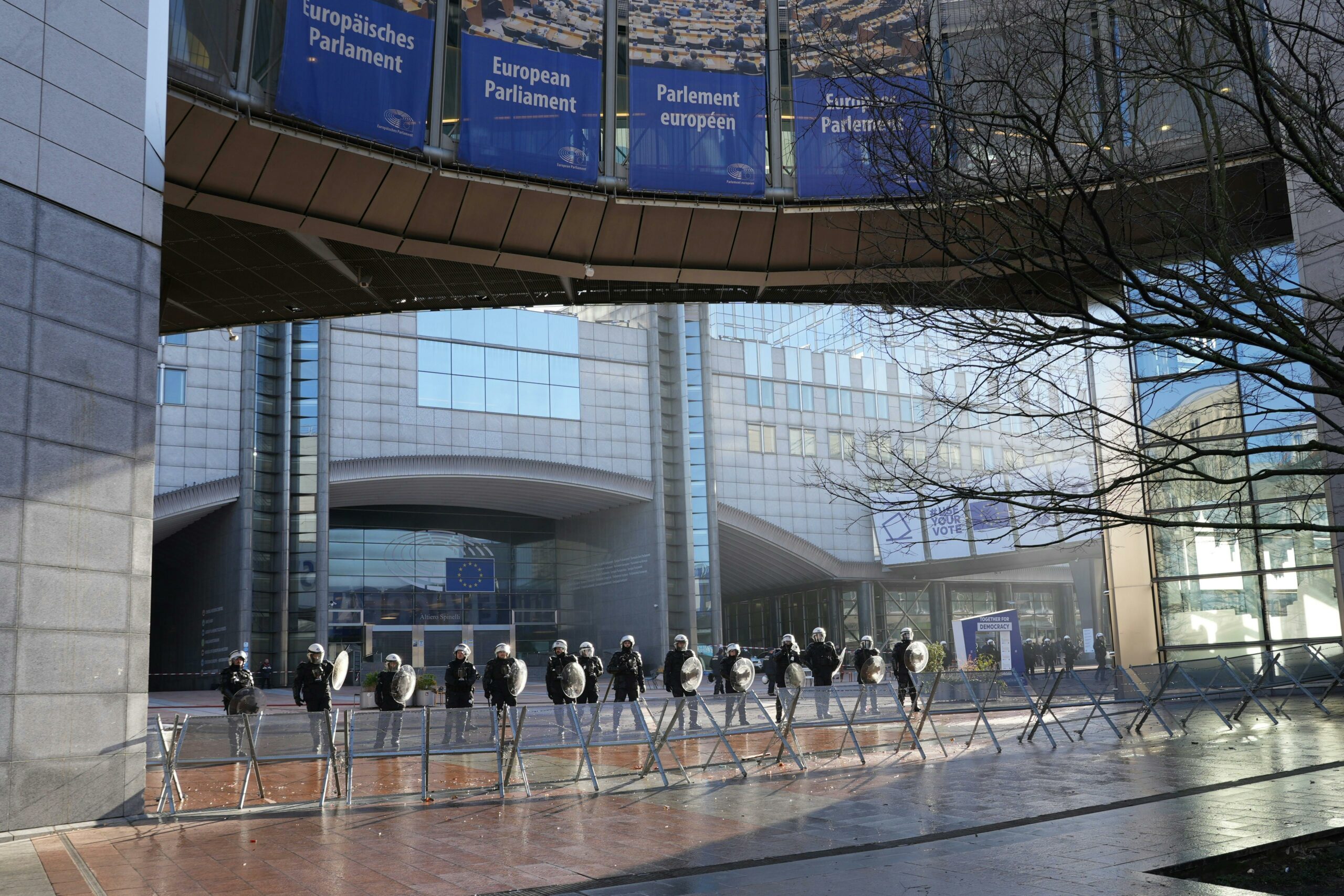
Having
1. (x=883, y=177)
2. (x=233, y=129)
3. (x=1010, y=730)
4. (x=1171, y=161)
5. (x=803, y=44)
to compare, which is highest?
(x=233, y=129)

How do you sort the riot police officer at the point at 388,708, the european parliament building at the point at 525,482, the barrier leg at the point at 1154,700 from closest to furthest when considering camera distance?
1. the riot police officer at the point at 388,708
2. the barrier leg at the point at 1154,700
3. the european parliament building at the point at 525,482

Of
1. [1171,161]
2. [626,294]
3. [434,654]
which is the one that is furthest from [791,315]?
[1171,161]

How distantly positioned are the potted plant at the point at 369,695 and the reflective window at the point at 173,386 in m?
15.7

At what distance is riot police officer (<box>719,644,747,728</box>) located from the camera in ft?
41.9

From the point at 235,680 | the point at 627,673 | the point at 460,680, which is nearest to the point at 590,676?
the point at 627,673

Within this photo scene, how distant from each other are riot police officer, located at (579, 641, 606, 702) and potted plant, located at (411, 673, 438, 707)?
9.93 metres

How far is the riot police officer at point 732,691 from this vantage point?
12781 millimetres

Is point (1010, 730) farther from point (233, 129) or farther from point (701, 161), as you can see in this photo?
point (233, 129)

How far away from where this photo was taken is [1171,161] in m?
13.1

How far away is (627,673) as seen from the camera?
19.5 metres

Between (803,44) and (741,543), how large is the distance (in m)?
55.7

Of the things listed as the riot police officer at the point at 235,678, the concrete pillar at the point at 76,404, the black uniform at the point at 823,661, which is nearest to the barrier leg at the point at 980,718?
the black uniform at the point at 823,661

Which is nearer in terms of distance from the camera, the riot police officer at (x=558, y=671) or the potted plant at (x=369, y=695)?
the riot police officer at (x=558, y=671)

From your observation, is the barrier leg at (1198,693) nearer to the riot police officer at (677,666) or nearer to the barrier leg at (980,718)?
the barrier leg at (980,718)
